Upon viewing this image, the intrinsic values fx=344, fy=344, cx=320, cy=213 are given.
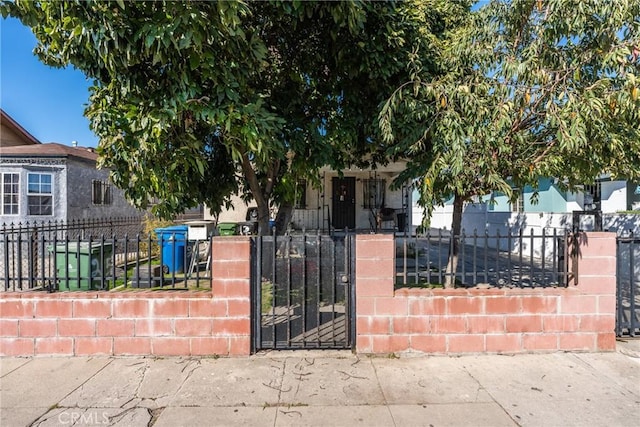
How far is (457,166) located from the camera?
4.00 meters

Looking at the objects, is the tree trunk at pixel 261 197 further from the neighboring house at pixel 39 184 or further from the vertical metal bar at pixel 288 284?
the neighboring house at pixel 39 184

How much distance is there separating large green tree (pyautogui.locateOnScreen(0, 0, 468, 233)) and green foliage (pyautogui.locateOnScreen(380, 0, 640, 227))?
693 millimetres

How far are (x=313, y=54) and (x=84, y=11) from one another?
318 cm

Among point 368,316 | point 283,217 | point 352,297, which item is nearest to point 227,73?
point 352,297

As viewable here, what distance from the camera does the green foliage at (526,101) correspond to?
377 centimetres

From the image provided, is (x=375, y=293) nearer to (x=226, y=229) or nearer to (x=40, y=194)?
(x=226, y=229)

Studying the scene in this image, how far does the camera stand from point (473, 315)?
418 centimetres

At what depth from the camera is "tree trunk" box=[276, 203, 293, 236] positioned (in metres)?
6.92

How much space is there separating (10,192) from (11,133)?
906 cm

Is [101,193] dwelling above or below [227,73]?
below

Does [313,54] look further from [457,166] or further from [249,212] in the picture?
[249,212]

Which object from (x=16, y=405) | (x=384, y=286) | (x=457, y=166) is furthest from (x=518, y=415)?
(x=16, y=405)

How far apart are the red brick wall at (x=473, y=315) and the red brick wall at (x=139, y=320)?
4.93 ft

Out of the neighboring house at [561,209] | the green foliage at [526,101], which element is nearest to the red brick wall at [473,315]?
the green foliage at [526,101]
